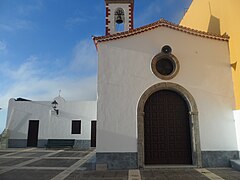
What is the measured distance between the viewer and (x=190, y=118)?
7.21 m

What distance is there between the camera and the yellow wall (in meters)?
7.03

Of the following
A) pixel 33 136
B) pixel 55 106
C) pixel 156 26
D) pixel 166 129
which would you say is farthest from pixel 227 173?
pixel 33 136

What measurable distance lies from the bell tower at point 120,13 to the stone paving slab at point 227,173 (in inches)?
310

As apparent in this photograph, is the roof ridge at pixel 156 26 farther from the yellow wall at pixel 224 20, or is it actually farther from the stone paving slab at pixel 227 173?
the stone paving slab at pixel 227 173

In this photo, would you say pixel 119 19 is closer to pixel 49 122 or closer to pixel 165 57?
pixel 165 57

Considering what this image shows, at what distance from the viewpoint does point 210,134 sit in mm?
7016

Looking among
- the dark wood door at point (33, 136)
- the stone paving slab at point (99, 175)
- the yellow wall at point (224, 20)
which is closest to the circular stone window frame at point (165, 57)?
the yellow wall at point (224, 20)

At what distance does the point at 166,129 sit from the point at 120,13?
7037 millimetres

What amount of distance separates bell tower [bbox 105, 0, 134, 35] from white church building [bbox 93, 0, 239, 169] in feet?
10.6

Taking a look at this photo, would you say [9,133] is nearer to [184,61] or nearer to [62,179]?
[62,179]

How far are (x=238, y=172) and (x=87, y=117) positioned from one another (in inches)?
398

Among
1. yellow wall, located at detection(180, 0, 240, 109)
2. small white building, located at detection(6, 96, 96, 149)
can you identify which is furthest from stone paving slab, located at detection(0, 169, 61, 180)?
small white building, located at detection(6, 96, 96, 149)

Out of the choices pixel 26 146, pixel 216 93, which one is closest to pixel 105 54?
pixel 216 93

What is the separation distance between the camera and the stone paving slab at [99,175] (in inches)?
224
